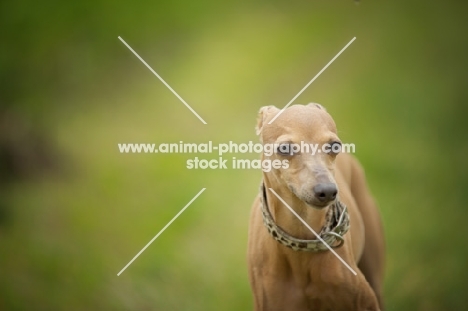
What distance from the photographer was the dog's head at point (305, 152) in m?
2.62

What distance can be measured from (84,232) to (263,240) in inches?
45.9

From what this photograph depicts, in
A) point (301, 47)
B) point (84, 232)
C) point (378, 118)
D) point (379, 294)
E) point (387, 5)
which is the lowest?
point (379, 294)

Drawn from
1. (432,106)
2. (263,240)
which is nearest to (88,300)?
(263,240)

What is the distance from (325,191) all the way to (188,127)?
1.33 m

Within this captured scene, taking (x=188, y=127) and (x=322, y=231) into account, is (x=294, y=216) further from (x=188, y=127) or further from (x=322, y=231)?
(x=188, y=127)

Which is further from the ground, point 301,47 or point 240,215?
point 301,47

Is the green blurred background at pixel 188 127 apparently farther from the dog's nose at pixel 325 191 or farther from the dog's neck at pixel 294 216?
the dog's nose at pixel 325 191

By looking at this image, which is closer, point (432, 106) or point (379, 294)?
point (379, 294)

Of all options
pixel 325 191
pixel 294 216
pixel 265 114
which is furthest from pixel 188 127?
pixel 325 191

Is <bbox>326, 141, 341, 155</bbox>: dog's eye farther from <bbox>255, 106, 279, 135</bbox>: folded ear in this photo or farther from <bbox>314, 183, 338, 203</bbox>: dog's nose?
<bbox>255, 106, 279, 135</bbox>: folded ear

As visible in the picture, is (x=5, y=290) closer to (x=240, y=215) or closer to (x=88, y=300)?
(x=88, y=300)

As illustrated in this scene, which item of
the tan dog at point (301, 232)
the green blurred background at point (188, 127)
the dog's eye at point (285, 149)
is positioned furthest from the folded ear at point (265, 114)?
the green blurred background at point (188, 127)

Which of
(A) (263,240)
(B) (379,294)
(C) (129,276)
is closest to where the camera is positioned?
(A) (263,240)

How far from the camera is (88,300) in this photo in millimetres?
3713
